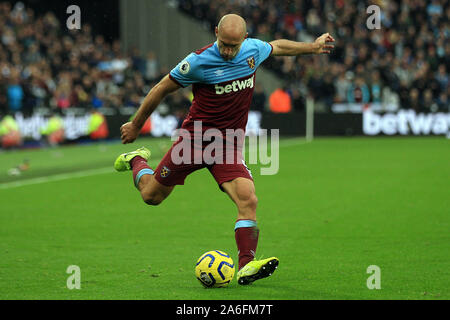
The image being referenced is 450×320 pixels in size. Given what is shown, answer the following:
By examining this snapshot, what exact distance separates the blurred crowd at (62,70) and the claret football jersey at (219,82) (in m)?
17.6

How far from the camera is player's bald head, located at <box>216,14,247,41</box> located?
6.68 metres

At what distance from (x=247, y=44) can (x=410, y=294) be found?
2.46 meters

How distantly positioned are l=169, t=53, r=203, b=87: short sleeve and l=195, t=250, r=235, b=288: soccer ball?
145cm

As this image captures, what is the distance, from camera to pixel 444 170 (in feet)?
56.2

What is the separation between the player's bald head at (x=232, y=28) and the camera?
21.9 ft

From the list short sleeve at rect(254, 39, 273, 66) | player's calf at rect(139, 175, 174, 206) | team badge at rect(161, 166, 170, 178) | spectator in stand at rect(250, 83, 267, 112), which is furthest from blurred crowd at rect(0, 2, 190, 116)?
short sleeve at rect(254, 39, 273, 66)

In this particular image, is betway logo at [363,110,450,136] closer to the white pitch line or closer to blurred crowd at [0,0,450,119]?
blurred crowd at [0,0,450,119]

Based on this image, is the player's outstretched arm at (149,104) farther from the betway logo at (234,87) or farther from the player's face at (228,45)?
the player's face at (228,45)

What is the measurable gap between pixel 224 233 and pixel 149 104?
2.97 metres

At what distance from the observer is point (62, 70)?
28.6 meters

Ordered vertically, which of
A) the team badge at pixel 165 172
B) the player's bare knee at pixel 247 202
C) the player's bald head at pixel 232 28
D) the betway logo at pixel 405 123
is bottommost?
the betway logo at pixel 405 123

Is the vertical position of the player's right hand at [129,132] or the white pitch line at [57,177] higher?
the player's right hand at [129,132]

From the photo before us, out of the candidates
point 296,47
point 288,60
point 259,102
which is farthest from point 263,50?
point 288,60

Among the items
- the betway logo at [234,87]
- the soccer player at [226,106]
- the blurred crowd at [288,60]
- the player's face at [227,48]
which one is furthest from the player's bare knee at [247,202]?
the blurred crowd at [288,60]
